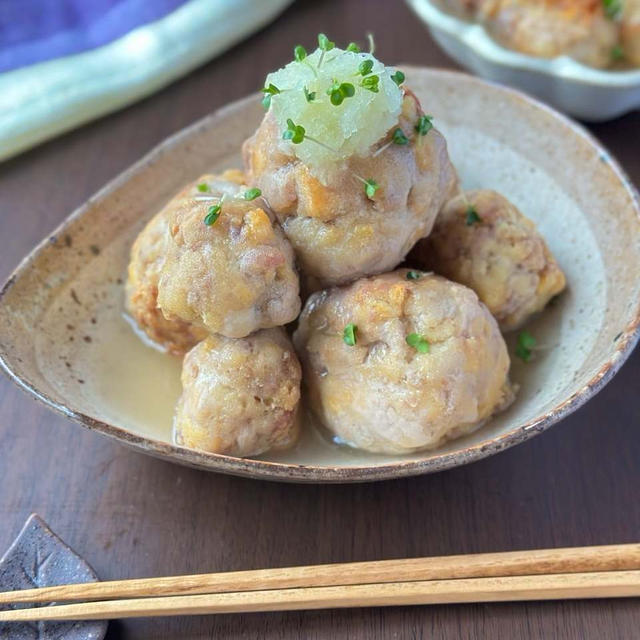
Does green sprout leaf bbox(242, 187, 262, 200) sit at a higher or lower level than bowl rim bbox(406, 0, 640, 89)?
higher

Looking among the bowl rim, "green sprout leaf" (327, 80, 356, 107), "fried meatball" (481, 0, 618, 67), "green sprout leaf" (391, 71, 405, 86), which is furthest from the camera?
"fried meatball" (481, 0, 618, 67)

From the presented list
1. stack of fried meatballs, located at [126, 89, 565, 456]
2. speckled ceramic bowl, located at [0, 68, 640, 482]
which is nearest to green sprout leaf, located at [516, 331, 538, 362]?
speckled ceramic bowl, located at [0, 68, 640, 482]

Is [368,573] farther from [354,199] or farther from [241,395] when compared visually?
[354,199]

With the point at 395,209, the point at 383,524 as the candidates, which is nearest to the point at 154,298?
the point at 395,209

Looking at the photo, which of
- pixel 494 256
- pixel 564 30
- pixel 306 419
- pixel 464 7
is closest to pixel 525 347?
pixel 494 256

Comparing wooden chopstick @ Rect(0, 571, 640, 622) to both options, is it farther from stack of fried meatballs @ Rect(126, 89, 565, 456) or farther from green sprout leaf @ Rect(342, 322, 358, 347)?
green sprout leaf @ Rect(342, 322, 358, 347)

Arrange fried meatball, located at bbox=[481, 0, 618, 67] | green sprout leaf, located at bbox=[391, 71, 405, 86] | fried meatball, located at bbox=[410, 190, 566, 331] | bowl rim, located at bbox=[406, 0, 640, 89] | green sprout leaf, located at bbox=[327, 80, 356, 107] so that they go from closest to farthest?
green sprout leaf, located at bbox=[327, 80, 356, 107] → green sprout leaf, located at bbox=[391, 71, 405, 86] → fried meatball, located at bbox=[410, 190, 566, 331] → bowl rim, located at bbox=[406, 0, 640, 89] → fried meatball, located at bbox=[481, 0, 618, 67]

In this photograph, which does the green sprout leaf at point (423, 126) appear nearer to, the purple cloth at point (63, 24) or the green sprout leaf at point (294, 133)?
the green sprout leaf at point (294, 133)

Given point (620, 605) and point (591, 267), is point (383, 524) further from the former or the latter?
point (591, 267)
